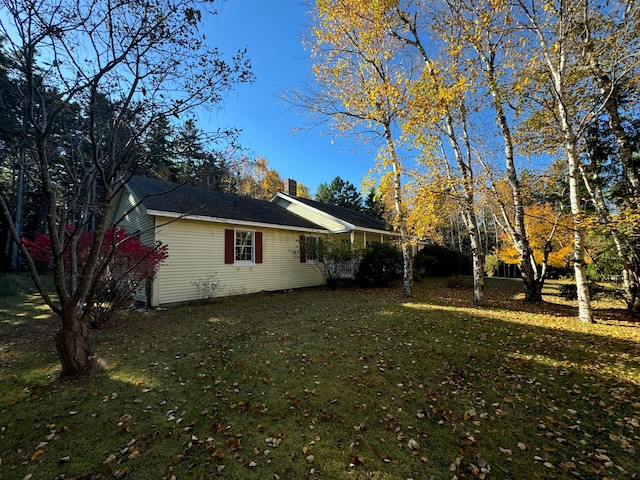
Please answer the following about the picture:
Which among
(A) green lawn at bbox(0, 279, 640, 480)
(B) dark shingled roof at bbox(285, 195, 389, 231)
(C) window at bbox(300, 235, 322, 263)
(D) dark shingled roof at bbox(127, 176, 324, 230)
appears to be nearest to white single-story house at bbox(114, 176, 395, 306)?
(D) dark shingled roof at bbox(127, 176, 324, 230)

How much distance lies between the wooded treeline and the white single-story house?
515 cm

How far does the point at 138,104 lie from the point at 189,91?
858 mm

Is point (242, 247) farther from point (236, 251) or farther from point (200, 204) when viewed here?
point (200, 204)

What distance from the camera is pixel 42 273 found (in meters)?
16.9

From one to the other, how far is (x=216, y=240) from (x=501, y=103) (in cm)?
1062

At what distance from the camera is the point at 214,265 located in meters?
10.1

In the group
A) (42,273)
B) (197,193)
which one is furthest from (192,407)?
(42,273)

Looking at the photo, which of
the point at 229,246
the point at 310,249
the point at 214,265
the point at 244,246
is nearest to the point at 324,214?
the point at 310,249

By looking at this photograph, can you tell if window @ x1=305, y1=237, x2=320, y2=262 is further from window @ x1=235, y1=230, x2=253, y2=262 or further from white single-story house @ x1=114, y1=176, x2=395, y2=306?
window @ x1=235, y1=230, x2=253, y2=262

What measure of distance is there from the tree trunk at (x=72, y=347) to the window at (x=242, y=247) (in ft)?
21.0

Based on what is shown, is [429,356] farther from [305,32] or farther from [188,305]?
[305,32]

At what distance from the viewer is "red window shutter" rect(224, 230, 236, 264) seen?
413 inches

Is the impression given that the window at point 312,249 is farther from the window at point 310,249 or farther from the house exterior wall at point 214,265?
the house exterior wall at point 214,265

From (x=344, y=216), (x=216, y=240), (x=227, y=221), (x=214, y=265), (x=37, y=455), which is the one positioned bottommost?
(x=37, y=455)
